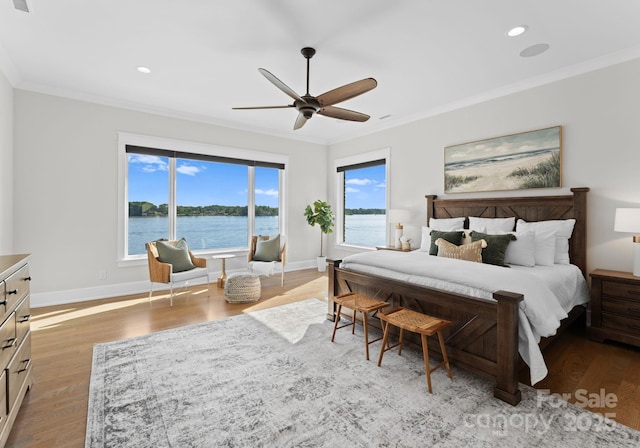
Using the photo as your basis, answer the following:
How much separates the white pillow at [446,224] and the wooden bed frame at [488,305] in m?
0.52

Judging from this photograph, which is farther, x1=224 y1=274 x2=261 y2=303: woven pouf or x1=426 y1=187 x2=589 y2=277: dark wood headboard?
x1=224 y1=274 x2=261 y2=303: woven pouf

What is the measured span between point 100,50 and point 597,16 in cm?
468

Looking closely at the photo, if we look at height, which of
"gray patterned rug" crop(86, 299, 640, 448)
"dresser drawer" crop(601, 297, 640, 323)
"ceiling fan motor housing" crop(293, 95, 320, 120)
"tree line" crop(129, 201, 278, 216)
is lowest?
"gray patterned rug" crop(86, 299, 640, 448)

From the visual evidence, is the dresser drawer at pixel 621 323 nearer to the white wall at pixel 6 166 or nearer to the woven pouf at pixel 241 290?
the woven pouf at pixel 241 290

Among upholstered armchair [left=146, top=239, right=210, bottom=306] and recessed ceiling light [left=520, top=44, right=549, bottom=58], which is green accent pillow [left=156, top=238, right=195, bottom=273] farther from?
recessed ceiling light [left=520, top=44, right=549, bottom=58]

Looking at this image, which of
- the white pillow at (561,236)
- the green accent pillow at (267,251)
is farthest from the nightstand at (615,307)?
the green accent pillow at (267,251)

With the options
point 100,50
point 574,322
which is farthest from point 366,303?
point 100,50

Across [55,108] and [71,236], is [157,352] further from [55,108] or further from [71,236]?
[55,108]

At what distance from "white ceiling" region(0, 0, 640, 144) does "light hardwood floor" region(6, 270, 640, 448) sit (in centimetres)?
294

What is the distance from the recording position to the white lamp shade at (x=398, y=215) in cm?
514

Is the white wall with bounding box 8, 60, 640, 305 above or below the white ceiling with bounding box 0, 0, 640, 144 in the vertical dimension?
below

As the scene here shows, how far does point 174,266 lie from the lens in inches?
177

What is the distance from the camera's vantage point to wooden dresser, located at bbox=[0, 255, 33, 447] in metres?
1.64

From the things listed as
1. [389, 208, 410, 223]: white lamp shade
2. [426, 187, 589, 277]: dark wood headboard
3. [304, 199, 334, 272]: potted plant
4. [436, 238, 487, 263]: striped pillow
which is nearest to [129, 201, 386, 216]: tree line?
[304, 199, 334, 272]: potted plant
